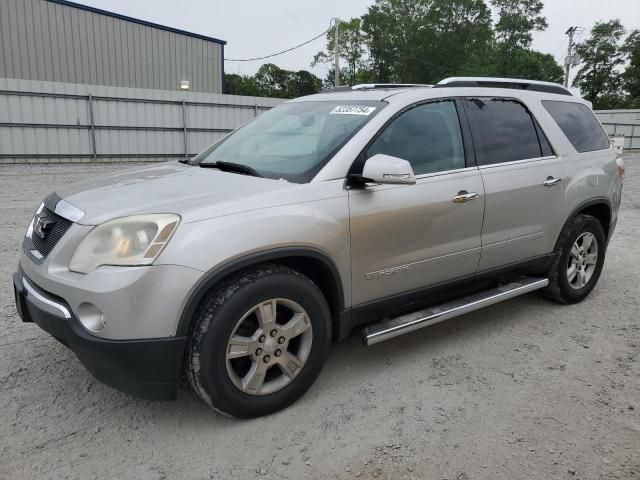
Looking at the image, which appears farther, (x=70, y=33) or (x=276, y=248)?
(x=70, y=33)

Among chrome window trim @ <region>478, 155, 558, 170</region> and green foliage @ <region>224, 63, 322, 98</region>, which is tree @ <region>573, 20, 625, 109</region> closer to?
green foliage @ <region>224, 63, 322, 98</region>

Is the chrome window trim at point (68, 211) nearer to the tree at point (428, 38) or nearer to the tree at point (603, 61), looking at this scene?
the tree at point (428, 38)

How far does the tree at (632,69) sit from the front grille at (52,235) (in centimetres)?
6987

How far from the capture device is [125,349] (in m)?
2.29

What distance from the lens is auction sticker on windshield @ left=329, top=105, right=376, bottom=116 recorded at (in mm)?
3175

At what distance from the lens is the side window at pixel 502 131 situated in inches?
141

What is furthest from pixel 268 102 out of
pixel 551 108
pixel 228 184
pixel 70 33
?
pixel 228 184

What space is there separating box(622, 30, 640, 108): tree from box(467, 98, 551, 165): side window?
67.1 metres

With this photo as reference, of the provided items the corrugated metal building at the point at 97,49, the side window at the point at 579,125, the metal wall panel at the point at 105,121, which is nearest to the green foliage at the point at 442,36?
the corrugated metal building at the point at 97,49

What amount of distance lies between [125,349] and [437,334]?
231 cm

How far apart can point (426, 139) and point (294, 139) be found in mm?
836

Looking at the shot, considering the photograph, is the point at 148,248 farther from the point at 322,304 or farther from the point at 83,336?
the point at 322,304

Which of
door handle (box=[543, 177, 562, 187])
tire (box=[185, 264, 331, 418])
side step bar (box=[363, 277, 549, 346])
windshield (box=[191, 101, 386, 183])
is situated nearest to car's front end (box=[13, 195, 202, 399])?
tire (box=[185, 264, 331, 418])

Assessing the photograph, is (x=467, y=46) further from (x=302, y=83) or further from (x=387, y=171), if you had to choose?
(x=387, y=171)
